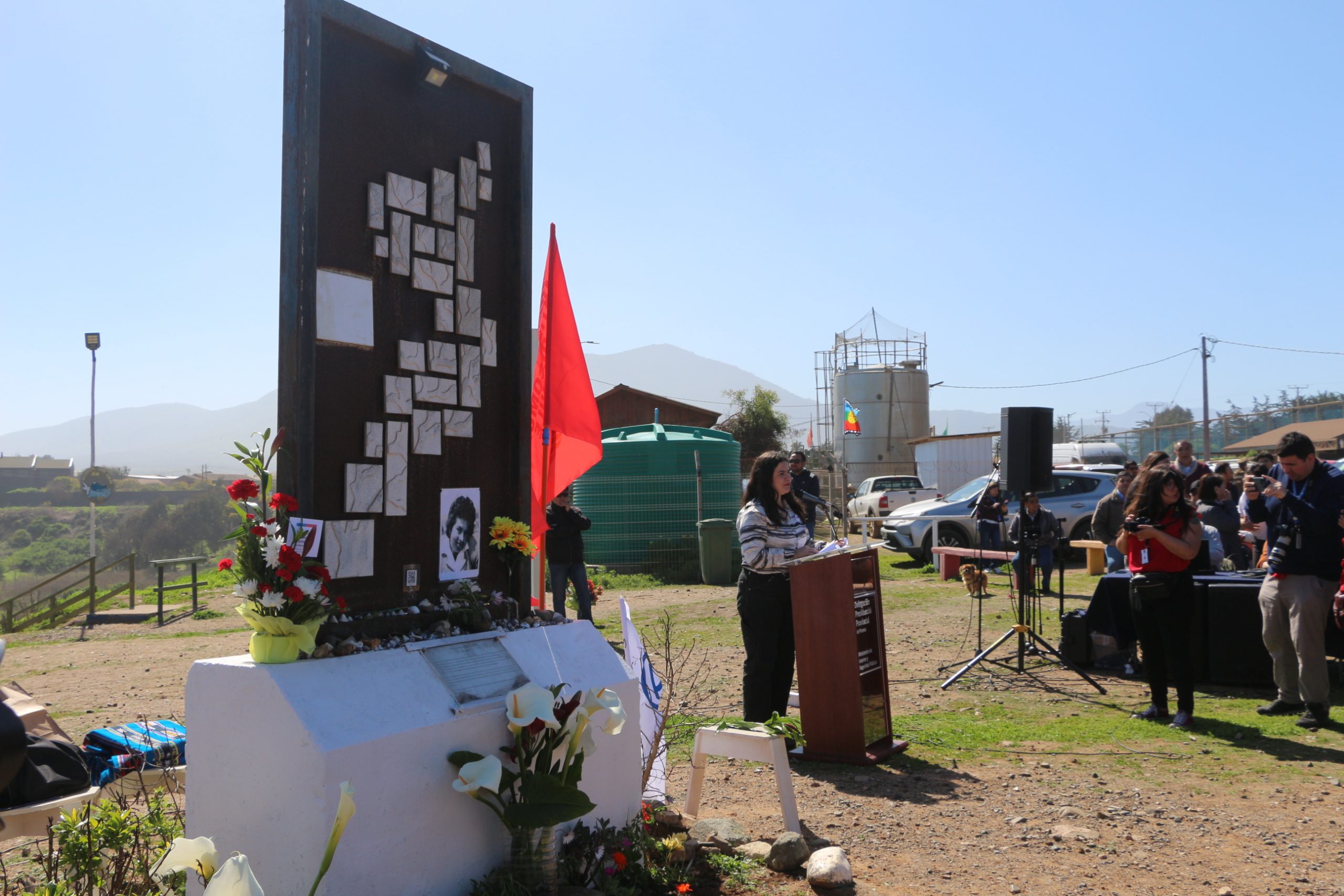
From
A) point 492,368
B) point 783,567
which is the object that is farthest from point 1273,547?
point 492,368

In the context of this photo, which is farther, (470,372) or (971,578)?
(971,578)

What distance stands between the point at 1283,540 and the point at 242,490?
21.1 feet

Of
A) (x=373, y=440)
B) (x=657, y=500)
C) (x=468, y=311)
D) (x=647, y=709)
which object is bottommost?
(x=647, y=709)

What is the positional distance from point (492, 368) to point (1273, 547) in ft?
18.0

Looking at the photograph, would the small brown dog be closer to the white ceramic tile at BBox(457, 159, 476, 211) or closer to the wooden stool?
the wooden stool

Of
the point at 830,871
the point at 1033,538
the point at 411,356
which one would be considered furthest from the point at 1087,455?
the point at 411,356

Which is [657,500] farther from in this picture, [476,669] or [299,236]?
[299,236]

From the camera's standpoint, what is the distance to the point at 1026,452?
27.7ft

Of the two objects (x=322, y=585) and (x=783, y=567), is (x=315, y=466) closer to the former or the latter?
(x=322, y=585)

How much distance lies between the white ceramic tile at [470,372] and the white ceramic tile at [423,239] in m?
0.43

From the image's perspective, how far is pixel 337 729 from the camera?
2943mm

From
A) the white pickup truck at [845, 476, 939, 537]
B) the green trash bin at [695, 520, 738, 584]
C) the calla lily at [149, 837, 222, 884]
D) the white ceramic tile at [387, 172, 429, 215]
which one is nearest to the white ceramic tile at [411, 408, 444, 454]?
the white ceramic tile at [387, 172, 429, 215]

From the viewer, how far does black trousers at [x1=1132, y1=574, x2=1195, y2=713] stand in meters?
6.52

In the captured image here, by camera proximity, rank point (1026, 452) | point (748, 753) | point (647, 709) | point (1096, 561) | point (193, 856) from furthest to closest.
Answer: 1. point (1096, 561)
2. point (1026, 452)
3. point (647, 709)
4. point (748, 753)
5. point (193, 856)
